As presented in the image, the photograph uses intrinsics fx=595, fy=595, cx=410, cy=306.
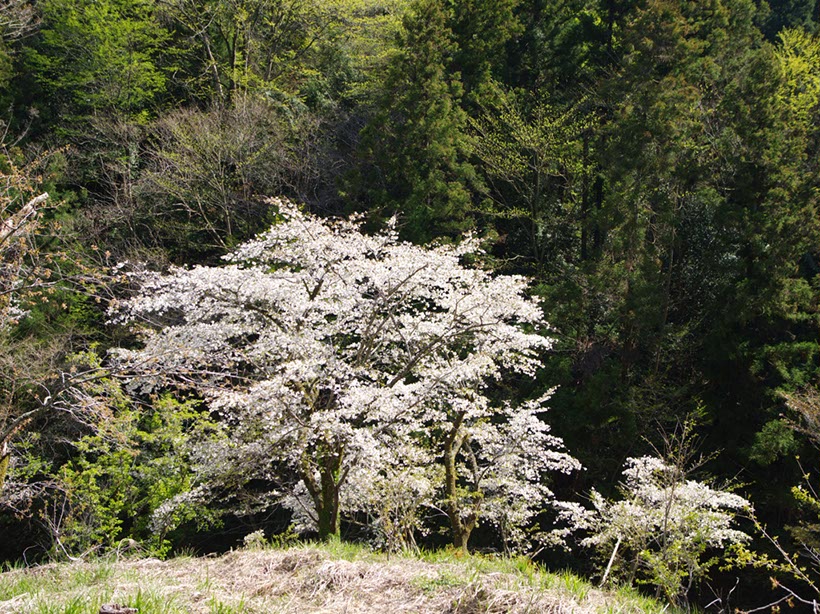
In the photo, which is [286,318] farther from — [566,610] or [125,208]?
[125,208]

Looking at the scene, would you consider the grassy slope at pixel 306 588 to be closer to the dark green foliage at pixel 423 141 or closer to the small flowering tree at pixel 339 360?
the small flowering tree at pixel 339 360

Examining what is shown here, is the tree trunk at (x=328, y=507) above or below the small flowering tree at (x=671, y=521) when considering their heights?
above

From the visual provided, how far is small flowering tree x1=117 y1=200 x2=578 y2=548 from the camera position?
6977 millimetres

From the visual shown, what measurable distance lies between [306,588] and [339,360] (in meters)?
4.66

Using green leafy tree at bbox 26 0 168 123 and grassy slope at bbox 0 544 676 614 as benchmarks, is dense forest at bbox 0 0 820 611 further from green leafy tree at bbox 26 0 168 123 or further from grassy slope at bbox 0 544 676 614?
grassy slope at bbox 0 544 676 614

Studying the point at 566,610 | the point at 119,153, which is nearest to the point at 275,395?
the point at 566,610

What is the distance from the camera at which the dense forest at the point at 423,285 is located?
7387mm

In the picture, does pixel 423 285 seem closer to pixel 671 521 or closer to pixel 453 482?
pixel 453 482

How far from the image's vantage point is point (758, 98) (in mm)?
11273

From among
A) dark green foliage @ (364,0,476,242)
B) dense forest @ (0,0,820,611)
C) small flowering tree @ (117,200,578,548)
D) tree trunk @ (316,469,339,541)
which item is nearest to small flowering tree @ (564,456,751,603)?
dense forest @ (0,0,820,611)

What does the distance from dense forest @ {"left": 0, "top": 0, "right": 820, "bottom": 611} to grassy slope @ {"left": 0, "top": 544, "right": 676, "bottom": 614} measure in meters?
0.87

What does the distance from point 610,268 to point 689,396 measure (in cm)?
303

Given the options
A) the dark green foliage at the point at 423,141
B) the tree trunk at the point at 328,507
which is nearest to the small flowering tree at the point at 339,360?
the tree trunk at the point at 328,507

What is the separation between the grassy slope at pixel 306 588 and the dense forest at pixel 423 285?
0.87m
